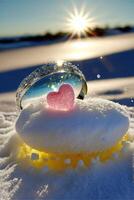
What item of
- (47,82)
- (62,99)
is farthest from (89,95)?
(62,99)

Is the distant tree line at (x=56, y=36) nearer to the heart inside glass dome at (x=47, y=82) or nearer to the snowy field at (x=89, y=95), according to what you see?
the snowy field at (x=89, y=95)

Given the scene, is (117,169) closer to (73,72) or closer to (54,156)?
(54,156)

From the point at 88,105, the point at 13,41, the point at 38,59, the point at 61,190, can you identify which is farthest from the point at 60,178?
the point at 13,41

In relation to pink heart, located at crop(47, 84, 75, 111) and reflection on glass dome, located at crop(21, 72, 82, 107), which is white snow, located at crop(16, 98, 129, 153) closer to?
Answer: pink heart, located at crop(47, 84, 75, 111)

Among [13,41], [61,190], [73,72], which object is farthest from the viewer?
[13,41]

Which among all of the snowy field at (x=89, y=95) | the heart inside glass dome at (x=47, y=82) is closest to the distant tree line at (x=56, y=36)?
the snowy field at (x=89, y=95)

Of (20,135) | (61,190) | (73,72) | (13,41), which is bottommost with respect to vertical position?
(61,190)
